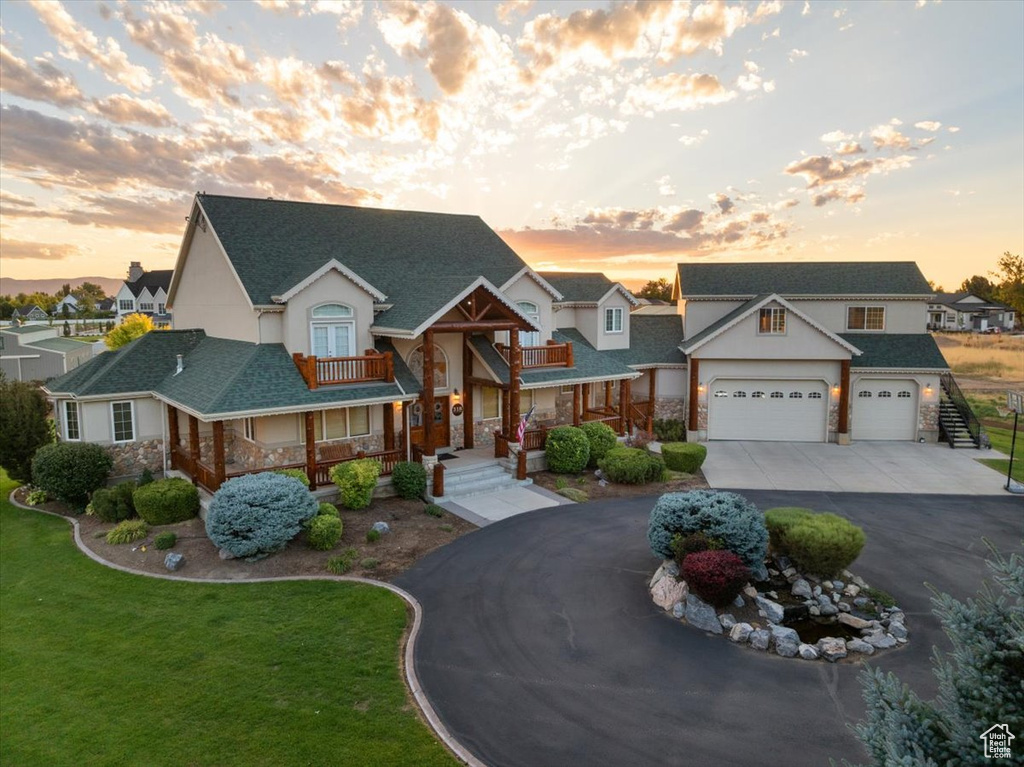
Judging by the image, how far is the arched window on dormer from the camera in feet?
66.4

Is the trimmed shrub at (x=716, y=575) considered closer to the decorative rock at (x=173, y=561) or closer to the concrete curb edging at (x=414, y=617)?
the concrete curb edging at (x=414, y=617)

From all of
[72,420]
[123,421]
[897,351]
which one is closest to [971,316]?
[897,351]

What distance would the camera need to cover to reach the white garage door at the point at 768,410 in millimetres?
28172

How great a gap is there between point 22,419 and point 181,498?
8178mm

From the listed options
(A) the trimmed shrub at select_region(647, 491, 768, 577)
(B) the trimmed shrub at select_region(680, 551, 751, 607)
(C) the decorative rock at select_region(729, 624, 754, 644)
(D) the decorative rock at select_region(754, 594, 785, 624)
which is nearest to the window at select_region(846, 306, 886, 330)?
(A) the trimmed shrub at select_region(647, 491, 768, 577)

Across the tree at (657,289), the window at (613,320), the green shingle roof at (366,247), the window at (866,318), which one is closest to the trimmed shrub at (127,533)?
the green shingle roof at (366,247)

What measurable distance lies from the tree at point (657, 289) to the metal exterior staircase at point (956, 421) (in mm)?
66547

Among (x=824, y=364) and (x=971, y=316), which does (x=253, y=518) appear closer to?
(x=824, y=364)

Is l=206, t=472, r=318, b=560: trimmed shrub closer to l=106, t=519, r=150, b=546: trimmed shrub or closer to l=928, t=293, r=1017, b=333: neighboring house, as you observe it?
l=106, t=519, r=150, b=546: trimmed shrub

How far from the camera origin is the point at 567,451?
22.6 meters

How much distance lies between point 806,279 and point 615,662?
26128mm

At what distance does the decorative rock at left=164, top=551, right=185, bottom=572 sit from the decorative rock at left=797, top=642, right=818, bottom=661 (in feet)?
46.1

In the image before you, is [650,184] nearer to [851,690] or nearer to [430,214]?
[430,214]

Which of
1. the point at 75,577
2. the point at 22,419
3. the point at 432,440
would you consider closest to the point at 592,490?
the point at 432,440
